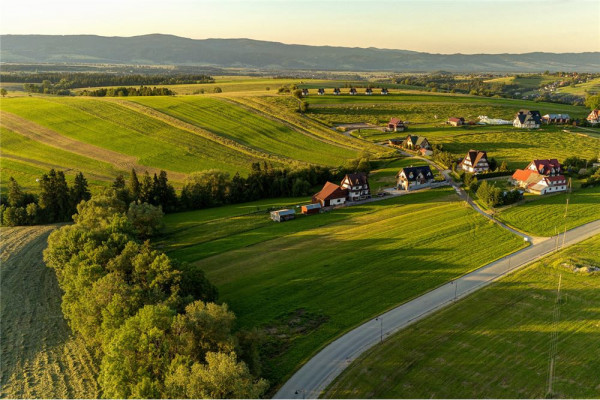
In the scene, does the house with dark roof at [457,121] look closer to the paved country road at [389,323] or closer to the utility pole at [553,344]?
the paved country road at [389,323]

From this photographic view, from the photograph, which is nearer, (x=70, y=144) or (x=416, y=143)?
(x=70, y=144)

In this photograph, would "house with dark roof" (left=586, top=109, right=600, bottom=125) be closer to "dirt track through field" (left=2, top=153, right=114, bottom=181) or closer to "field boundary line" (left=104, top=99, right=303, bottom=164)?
"field boundary line" (left=104, top=99, right=303, bottom=164)

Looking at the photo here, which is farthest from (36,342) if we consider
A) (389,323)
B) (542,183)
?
(542,183)

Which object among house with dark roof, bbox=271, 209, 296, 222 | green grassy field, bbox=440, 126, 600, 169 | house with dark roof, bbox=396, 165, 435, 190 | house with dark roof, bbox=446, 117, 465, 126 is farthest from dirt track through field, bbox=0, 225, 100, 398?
house with dark roof, bbox=446, 117, 465, 126

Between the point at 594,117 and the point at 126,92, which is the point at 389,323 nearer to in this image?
the point at 594,117

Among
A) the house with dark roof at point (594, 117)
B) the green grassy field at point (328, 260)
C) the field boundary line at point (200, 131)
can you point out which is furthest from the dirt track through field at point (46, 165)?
the house with dark roof at point (594, 117)

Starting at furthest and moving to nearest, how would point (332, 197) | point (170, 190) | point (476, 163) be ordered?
point (476, 163)
point (170, 190)
point (332, 197)
